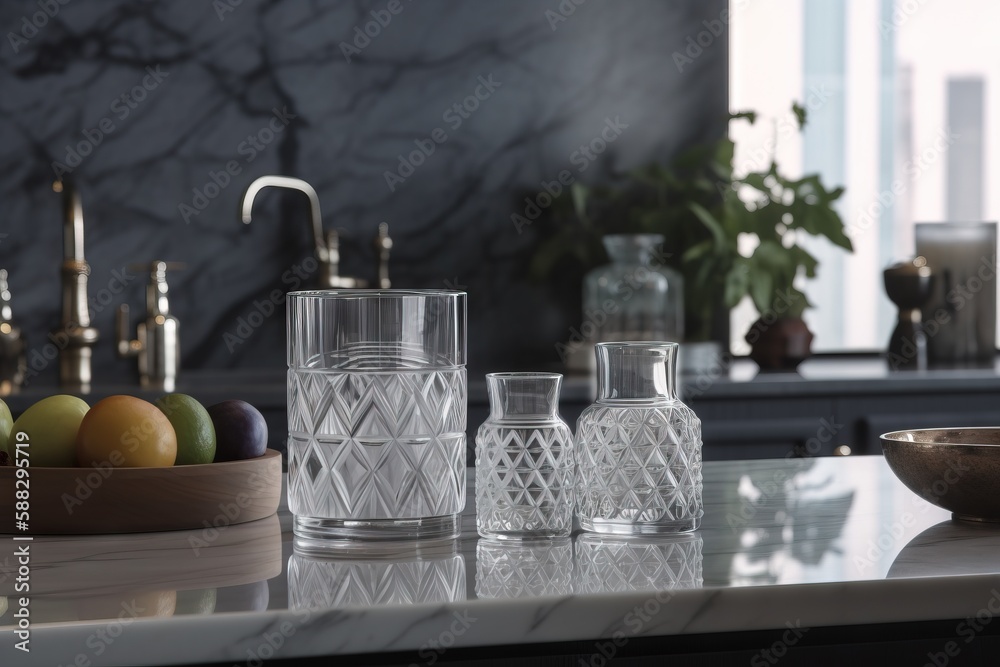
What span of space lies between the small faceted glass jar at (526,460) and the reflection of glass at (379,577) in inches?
2.1

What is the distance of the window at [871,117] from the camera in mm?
3082

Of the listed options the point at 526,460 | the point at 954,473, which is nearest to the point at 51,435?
the point at 526,460

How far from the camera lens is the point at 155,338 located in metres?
2.48

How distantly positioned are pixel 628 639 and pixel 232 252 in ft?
7.13

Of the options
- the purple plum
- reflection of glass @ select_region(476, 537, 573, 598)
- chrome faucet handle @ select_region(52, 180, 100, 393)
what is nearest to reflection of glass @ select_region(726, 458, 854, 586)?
reflection of glass @ select_region(476, 537, 573, 598)

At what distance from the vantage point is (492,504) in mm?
879

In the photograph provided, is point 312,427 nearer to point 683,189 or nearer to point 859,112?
point 683,189

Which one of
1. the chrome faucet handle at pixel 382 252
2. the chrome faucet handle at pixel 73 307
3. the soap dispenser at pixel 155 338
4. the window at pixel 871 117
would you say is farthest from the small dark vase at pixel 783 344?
the chrome faucet handle at pixel 73 307

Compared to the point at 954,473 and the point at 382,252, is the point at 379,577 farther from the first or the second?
the point at 382,252

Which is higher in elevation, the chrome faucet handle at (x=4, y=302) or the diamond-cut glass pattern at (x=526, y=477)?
the chrome faucet handle at (x=4, y=302)

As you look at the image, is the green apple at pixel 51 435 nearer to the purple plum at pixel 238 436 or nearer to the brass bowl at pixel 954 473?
the purple plum at pixel 238 436

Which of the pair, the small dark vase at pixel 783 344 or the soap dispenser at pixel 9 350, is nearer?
the soap dispenser at pixel 9 350

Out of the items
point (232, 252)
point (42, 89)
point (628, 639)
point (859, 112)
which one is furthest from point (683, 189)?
point (628, 639)

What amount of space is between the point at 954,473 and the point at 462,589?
453mm
